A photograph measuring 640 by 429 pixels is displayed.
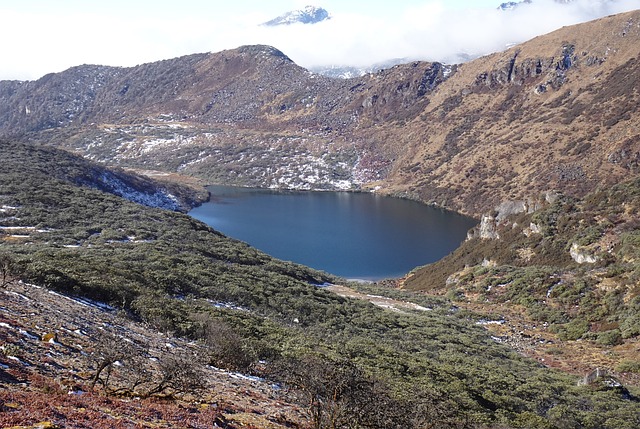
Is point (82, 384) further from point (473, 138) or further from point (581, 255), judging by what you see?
point (473, 138)

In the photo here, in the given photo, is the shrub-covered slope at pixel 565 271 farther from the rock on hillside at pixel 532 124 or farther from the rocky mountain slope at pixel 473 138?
the rock on hillside at pixel 532 124

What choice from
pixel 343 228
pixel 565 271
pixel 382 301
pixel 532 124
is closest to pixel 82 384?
Answer: pixel 382 301

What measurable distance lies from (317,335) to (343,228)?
251ft

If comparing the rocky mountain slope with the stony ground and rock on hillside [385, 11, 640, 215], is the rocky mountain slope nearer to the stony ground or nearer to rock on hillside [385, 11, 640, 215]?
rock on hillside [385, 11, 640, 215]

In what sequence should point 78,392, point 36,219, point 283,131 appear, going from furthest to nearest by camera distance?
point 283,131 → point 36,219 → point 78,392

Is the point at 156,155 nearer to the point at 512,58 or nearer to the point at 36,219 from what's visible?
the point at 512,58

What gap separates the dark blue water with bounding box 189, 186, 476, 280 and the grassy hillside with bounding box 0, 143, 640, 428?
1349 inches

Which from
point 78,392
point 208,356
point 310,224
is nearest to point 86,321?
point 208,356

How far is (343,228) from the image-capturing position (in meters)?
96.7

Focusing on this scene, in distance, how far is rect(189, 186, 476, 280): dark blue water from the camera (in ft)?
241

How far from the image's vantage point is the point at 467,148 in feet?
466

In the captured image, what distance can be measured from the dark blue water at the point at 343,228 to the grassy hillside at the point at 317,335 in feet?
112

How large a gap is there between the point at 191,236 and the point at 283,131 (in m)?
157

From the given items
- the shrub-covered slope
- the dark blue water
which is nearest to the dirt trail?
the shrub-covered slope
